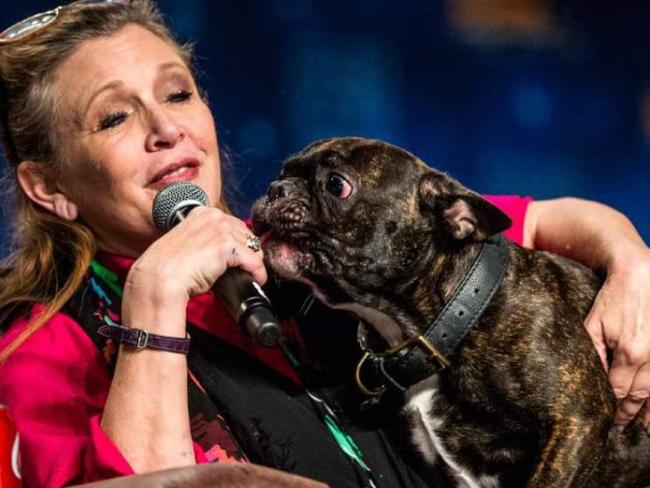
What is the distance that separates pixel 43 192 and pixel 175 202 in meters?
0.46

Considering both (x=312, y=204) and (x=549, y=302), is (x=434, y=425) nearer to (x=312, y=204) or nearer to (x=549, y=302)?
(x=549, y=302)

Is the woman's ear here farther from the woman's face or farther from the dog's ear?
the dog's ear

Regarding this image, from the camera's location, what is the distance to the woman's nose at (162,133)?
1.73 metres

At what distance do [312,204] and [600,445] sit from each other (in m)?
0.61

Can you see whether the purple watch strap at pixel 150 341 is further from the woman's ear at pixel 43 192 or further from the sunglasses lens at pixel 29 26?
the sunglasses lens at pixel 29 26

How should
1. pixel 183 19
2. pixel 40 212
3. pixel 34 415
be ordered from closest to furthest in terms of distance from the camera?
1. pixel 34 415
2. pixel 40 212
3. pixel 183 19

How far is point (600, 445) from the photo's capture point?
1551 mm

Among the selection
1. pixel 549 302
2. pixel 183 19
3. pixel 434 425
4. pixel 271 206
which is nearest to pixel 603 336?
pixel 549 302

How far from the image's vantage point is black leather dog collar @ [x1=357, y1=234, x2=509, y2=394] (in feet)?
5.15

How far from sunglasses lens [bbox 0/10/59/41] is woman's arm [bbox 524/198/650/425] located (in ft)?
3.55

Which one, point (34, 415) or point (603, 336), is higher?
point (603, 336)

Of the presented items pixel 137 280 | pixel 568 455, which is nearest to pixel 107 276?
pixel 137 280

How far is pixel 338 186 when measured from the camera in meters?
1.61

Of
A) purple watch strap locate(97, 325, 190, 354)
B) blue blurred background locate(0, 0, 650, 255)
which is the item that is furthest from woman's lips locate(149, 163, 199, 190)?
blue blurred background locate(0, 0, 650, 255)
